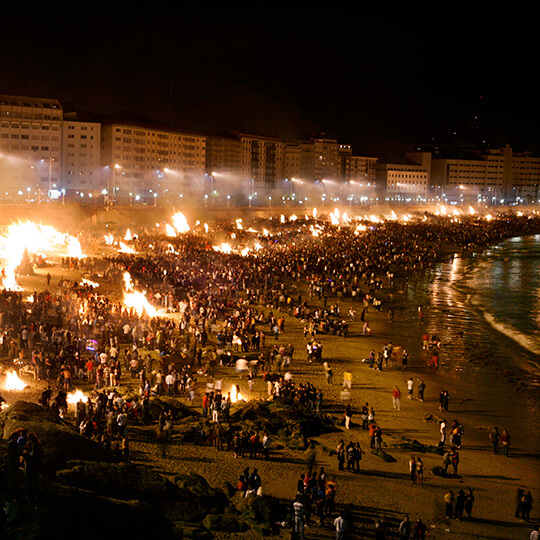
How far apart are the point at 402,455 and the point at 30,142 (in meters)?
79.0

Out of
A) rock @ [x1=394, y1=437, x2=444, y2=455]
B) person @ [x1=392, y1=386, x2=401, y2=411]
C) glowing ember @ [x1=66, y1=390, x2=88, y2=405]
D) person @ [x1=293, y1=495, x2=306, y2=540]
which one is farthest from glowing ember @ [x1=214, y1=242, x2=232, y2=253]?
person @ [x1=293, y1=495, x2=306, y2=540]

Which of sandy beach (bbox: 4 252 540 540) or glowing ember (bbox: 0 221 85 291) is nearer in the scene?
sandy beach (bbox: 4 252 540 540)

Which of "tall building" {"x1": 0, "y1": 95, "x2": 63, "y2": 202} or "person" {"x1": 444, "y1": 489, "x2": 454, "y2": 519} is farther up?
"tall building" {"x1": 0, "y1": 95, "x2": 63, "y2": 202}

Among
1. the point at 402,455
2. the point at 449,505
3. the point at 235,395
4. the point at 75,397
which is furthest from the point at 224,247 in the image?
the point at 449,505

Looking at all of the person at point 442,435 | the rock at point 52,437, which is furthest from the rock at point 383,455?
the rock at point 52,437

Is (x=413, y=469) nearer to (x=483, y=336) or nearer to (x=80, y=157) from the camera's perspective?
(x=483, y=336)

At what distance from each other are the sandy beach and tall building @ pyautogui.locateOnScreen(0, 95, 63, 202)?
65.3 meters

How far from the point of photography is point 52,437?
11109mm

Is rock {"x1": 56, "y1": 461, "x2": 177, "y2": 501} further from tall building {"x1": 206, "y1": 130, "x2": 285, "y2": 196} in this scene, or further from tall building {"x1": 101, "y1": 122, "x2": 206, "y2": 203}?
tall building {"x1": 206, "y1": 130, "x2": 285, "y2": 196}

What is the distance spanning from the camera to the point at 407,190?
Result: 571ft

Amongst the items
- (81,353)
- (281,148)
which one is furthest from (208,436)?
(281,148)

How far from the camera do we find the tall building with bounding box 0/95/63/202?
79938mm

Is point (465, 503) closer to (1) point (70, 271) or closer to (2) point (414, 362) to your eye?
(2) point (414, 362)

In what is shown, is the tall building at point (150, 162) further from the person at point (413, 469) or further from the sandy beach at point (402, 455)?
the person at point (413, 469)
